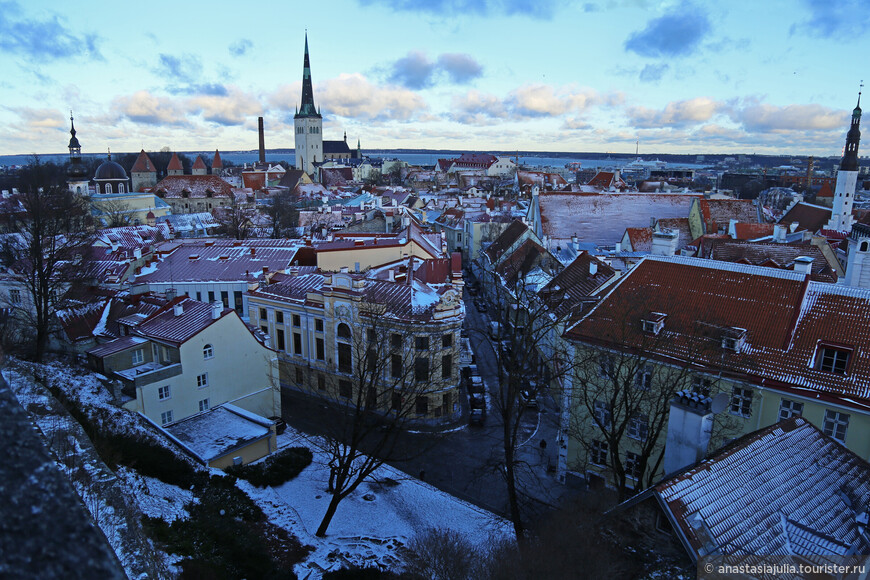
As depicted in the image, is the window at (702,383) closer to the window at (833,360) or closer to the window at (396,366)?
the window at (833,360)

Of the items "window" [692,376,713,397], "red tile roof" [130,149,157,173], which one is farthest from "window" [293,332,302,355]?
"red tile roof" [130,149,157,173]

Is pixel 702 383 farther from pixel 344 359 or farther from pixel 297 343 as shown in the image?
pixel 297 343

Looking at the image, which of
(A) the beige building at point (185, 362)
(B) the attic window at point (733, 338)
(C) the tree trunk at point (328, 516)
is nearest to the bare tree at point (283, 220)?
(A) the beige building at point (185, 362)

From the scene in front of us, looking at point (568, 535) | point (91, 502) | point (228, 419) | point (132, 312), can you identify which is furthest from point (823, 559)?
point (132, 312)

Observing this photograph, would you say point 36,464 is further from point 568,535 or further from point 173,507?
point 173,507

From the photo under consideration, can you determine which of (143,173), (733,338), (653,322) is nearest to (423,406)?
(653,322)

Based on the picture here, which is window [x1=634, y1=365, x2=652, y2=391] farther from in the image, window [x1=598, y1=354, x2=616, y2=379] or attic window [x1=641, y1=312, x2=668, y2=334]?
attic window [x1=641, y1=312, x2=668, y2=334]
